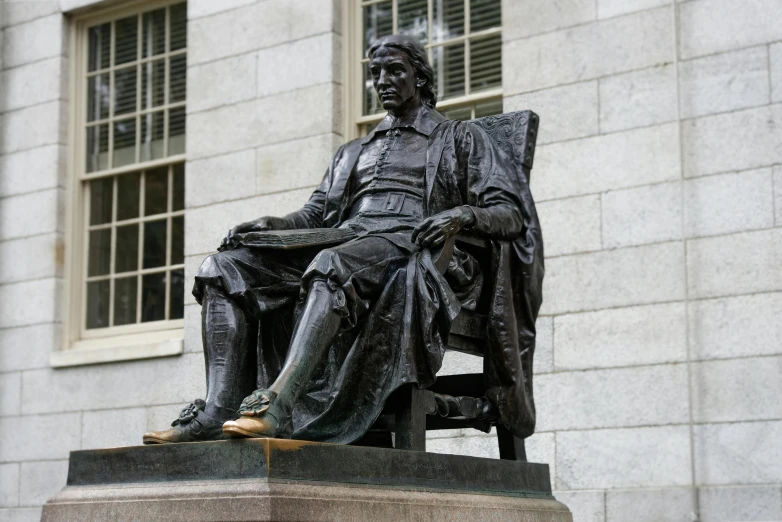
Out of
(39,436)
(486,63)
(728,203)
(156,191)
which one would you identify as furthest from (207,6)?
(728,203)

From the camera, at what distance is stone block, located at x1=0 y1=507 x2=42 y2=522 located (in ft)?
34.3

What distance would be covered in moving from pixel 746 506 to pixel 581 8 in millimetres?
3171

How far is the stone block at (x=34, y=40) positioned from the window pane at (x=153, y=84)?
0.77 meters

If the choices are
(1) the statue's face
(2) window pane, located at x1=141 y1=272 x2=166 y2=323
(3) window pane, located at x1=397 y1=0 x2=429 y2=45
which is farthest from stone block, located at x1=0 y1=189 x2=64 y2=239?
(1) the statue's face

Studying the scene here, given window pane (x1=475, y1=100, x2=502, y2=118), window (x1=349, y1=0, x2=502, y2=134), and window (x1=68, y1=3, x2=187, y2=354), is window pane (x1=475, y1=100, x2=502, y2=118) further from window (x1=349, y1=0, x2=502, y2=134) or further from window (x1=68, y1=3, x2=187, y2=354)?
window (x1=68, y1=3, x2=187, y2=354)

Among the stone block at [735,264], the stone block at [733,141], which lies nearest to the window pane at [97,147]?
the stone block at [733,141]

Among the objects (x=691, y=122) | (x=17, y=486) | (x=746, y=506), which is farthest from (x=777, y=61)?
(x=17, y=486)

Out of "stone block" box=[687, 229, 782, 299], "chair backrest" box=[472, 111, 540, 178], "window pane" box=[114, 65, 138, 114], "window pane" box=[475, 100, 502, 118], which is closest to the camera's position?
"chair backrest" box=[472, 111, 540, 178]

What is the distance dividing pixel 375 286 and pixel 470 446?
334 cm

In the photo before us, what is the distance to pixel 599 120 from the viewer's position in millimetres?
8250

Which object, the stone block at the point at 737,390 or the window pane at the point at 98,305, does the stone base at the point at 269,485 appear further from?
the window pane at the point at 98,305

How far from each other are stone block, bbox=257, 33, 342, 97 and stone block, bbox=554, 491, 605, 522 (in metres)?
3.47

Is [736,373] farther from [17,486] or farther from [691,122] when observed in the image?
[17,486]

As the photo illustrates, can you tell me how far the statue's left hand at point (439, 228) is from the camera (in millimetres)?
5297
